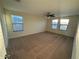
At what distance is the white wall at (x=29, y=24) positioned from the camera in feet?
15.5

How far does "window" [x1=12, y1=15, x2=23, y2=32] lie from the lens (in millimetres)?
4988

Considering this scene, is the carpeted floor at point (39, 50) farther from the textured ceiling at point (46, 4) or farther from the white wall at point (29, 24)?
the textured ceiling at point (46, 4)

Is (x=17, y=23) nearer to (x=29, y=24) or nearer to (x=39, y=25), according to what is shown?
(x=29, y=24)

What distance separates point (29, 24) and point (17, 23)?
1.28 meters

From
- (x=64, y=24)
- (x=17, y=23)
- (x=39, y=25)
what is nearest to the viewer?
(x=17, y=23)

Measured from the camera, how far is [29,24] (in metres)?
6.13

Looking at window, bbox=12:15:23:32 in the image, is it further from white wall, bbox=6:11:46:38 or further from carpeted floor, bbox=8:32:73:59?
carpeted floor, bbox=8:32:73:59

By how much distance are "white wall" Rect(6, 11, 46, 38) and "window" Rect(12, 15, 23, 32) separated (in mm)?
270

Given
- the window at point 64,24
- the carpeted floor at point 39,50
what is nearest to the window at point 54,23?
the window at point 64,24

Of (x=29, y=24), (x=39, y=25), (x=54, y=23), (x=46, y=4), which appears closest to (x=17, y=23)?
(x=29, y=24)

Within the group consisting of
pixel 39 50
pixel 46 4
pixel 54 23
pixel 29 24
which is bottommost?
pixel 39 50

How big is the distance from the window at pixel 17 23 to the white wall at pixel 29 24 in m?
0.27

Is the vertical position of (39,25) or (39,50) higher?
(39,25)

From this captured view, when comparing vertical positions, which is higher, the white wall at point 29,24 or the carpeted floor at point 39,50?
the white wall at point 29,24
